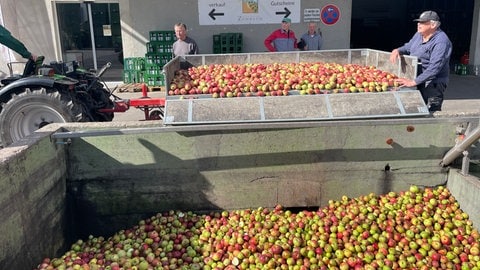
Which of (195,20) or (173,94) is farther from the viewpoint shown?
(195,20)

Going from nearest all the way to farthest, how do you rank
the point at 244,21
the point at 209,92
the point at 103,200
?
the point at 103,200
the point at 209,92
the point at 244,21

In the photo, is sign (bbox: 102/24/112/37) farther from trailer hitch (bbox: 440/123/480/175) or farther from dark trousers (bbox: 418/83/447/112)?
trailer hitch (bbox: 440/123/480/175)

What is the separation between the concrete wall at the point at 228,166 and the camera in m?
4.41

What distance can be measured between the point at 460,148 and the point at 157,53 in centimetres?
961

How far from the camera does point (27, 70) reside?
690cm

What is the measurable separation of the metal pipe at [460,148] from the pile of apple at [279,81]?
94cm

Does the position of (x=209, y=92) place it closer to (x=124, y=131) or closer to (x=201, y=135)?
(x=201, y=135)

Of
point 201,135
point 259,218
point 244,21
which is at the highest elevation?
point 244,21

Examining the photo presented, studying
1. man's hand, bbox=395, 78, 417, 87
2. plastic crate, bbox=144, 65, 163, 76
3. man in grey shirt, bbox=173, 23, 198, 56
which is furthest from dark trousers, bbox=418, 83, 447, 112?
plastic crate, bbox=144, 65, 163, 76

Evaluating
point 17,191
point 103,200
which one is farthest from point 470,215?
point 17,191

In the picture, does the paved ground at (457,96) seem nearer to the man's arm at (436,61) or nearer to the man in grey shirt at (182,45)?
the man in grey shirt at (182,45)

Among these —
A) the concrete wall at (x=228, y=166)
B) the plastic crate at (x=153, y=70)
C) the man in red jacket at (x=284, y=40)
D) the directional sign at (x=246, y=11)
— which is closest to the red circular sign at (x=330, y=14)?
the directional sign at (x=246, y=11)

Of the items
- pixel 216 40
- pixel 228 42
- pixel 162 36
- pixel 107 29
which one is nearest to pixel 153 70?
pixel 162 36

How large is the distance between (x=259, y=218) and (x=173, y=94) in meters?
1.67
